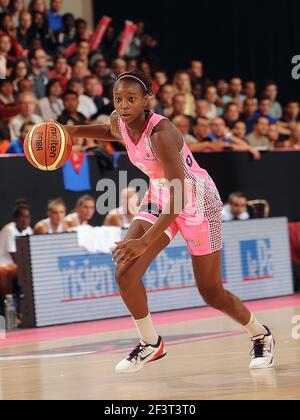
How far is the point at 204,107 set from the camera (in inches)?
618

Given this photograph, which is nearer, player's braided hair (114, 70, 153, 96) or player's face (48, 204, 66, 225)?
player's braided hair (114, 70, 153, 96)

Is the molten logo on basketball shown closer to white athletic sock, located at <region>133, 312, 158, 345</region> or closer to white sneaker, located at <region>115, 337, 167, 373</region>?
white athletic sock, located at <region>133, 312, 158, 345</region>

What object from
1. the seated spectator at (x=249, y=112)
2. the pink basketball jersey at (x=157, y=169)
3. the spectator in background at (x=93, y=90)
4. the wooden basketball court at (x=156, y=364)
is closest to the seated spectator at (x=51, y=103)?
the spectator in background at (x=93, y=90)

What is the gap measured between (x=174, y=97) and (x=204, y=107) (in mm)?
1117

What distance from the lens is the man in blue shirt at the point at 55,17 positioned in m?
16.8

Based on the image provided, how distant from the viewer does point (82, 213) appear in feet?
39.3

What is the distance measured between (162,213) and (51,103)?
8108 millimetres

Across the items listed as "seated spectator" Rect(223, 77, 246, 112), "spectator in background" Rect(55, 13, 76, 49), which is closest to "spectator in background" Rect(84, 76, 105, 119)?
"spectator in background" Rect(55, 13, 76, 49)

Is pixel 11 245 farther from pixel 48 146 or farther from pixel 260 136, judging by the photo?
pixel 260 136

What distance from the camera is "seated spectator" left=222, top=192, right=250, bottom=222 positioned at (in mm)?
13414

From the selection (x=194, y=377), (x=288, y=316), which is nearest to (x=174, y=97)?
(x=288, y=316)

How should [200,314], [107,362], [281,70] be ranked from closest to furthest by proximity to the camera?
[107,362] < [200,314] < [281,70]

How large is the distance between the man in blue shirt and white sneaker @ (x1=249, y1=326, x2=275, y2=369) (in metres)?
11.1

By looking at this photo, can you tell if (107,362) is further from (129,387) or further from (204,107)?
(204,107)
